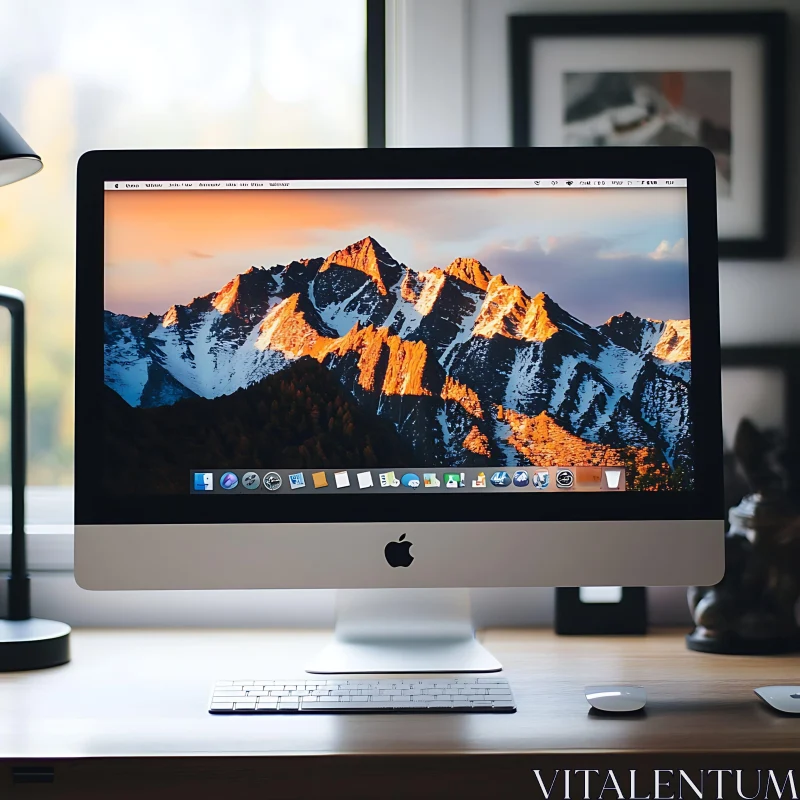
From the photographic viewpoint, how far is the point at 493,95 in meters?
1.37

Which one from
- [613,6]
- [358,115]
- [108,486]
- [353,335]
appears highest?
[613,6]

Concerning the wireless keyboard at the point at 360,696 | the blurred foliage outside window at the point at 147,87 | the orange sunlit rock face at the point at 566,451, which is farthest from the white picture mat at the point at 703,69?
the wireless keyboard at the point at 360,696

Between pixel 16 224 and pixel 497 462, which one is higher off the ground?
pixel 16 224

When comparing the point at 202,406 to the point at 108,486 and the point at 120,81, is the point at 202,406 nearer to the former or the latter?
the point at 108,486

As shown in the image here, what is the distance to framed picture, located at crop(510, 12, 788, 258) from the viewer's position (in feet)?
4.46

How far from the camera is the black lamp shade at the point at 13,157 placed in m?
1.10

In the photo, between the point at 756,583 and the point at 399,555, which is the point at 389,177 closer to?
the point at 399,555

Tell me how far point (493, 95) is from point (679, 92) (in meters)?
0.31

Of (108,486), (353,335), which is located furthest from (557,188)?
(108,486)

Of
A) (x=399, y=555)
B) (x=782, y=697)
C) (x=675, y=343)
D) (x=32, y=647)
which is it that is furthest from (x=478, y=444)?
(x=32, y=647)

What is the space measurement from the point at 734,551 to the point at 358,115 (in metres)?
0.95

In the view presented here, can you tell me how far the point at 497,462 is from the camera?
39.0 inches

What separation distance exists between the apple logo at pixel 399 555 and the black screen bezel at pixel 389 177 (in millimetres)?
35

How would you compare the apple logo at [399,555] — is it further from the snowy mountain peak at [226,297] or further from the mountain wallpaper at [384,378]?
the snowy mountain peak at [226,297]
